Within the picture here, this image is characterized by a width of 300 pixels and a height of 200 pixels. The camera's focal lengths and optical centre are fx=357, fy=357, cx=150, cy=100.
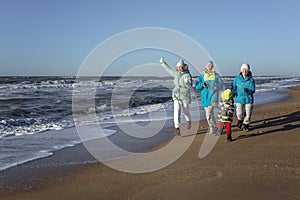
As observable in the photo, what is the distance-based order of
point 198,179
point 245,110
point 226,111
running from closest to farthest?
point 198,179
point 226,111
point 245,110

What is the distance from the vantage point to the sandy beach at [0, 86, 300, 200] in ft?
13.7

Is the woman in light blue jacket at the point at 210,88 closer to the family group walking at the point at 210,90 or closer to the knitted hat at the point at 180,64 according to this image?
the family group walking at the point at 210,90

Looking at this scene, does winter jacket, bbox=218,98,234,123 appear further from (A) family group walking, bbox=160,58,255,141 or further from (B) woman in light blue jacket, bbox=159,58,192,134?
(B) woman in light blue jacket, bbox=159,58,192,134

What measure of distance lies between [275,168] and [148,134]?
15.2 feet

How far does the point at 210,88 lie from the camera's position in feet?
26.9

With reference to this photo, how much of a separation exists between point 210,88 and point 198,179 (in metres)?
3.82

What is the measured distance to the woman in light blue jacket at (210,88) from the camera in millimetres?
8188

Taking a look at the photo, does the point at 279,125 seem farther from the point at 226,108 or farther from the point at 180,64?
the point at 180,64

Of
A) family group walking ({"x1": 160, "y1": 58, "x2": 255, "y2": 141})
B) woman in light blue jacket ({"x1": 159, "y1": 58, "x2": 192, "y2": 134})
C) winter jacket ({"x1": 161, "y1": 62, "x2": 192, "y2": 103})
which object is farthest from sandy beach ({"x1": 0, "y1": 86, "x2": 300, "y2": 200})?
winter jacket ({"x1": 161, "y1": 62, "x2": 192, "y2": 103})

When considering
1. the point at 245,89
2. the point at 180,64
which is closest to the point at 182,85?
the point at 180,64

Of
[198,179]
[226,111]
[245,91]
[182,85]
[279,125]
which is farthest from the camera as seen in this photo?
[279,125]

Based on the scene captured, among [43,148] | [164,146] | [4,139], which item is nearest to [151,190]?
[164,146]

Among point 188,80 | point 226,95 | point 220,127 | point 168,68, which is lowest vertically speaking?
point 220,127

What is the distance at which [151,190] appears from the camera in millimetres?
4379
